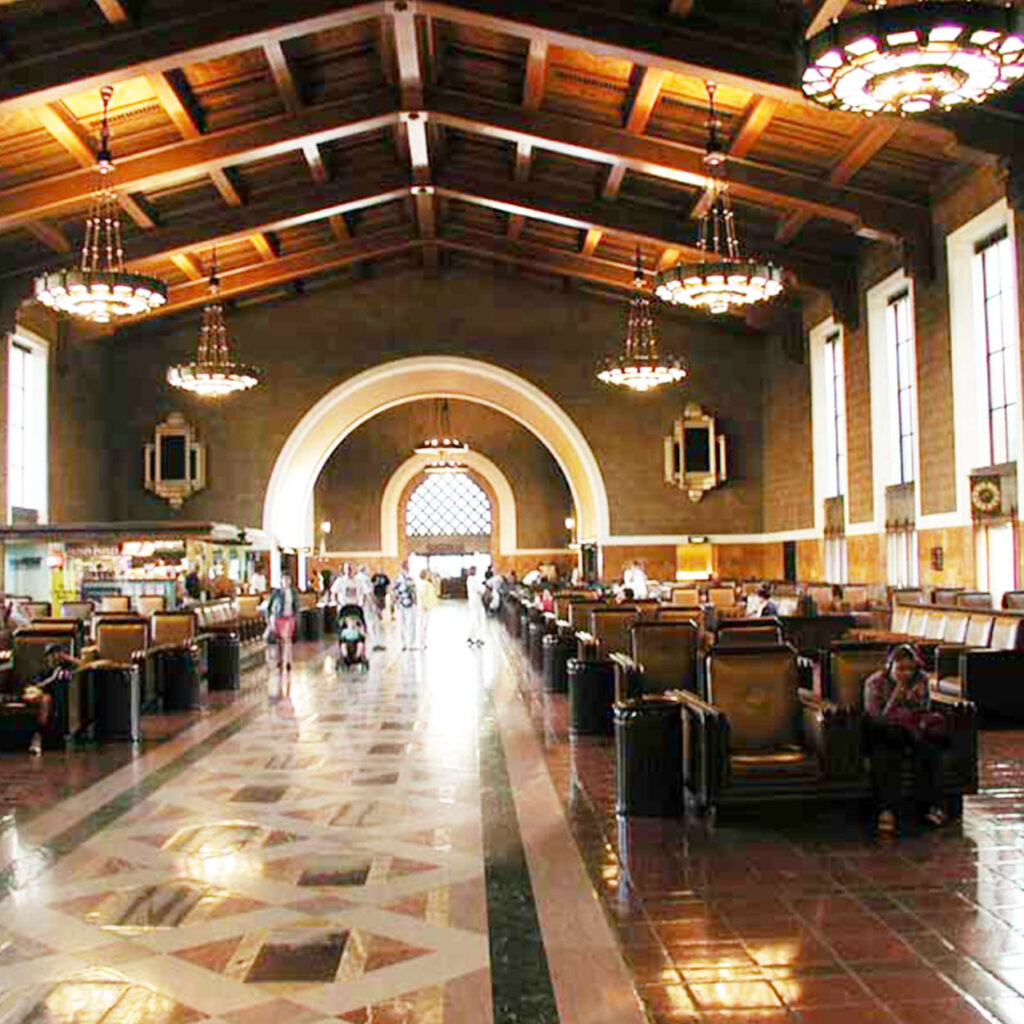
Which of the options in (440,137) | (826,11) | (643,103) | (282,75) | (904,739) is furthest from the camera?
(440,137)

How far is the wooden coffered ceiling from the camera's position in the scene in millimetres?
13320

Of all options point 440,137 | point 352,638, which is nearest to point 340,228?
point 440,137

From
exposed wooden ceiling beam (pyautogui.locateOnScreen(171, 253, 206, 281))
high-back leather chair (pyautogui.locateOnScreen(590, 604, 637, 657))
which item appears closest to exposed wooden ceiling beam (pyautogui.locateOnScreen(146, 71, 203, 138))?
exposed wooden ceiling beam (pyautogui.locateOnScreen(171, 253, 206, 281))

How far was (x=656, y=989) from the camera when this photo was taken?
12.5 feet

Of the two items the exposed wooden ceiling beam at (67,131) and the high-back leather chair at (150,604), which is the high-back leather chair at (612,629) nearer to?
the high-back leather chair at (150,604)

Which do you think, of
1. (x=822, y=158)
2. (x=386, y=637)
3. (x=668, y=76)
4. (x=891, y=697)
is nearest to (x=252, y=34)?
(x=668, y=76)

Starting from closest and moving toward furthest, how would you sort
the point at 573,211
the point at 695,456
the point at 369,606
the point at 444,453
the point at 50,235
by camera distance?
the point at 50,235 < the point at 573,211 < the point at 369,606 < the point at 695,456 < the point at 444,453

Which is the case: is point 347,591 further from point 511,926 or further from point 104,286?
point 511,926

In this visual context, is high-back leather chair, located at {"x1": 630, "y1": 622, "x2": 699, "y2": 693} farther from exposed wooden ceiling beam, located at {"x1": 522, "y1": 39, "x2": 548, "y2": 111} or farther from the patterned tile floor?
exposed wooden ceiling beam, located at {"x1": 522, "y1": 39, "x2": 548, "y2": 111}

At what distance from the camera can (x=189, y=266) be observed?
915 inches

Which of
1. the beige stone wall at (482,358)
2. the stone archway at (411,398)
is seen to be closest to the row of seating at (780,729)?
the beige stone wall at (482,358)

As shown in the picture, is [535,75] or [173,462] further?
[173,462]

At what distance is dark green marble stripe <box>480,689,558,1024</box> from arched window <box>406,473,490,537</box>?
35.6 meters

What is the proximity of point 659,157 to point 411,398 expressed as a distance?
47.6ft
